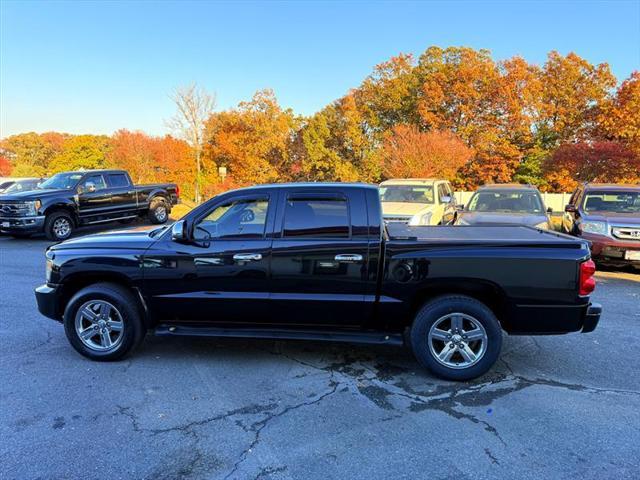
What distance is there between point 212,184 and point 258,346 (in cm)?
2553

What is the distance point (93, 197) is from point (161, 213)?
2.46m

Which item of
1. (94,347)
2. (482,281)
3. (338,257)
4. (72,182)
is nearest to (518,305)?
(482,281)

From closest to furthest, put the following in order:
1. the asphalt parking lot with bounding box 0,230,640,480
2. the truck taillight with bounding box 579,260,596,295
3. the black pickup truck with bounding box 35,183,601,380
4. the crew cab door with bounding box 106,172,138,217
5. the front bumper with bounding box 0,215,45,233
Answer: the asphalt parking lot with bounding box 0,230,640,480
the truck taillight with bounding box 579,260,596,295
the black pickup truck with bounding box 35,183,601,380
the front bumper with bounding box 0,215,45,233
the crew cab door with bounding box 106,172,138,217

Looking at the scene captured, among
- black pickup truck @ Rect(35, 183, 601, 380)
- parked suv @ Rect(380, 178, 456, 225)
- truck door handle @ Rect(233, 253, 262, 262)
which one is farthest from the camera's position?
parked suv @ Rect(380, 178, 456, 225)

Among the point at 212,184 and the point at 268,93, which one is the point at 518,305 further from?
the point at 268,93

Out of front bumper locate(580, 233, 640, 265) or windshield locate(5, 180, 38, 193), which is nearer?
front bumper locate(580, 233, 640, 265)

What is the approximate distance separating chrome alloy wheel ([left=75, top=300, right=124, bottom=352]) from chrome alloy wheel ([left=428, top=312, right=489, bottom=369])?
3037 mm

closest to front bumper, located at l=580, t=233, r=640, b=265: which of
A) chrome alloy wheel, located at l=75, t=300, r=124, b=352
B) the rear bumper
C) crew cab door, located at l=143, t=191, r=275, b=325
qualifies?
the rear bumper

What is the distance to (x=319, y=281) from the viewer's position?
4.04 meters

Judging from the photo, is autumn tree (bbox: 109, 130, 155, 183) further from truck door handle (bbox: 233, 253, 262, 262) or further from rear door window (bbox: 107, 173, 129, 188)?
truck door handle (bbox: 233, 253, 262, 262)

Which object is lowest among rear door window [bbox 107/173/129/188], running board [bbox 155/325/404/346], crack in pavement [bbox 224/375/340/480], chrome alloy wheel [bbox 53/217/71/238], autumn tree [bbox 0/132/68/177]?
crack in pavement [bbox 224/375/340/480]

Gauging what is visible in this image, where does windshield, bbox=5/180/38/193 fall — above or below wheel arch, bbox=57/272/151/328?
above

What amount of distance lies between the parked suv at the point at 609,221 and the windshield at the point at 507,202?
0.76m

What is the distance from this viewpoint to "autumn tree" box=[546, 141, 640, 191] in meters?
21.8
